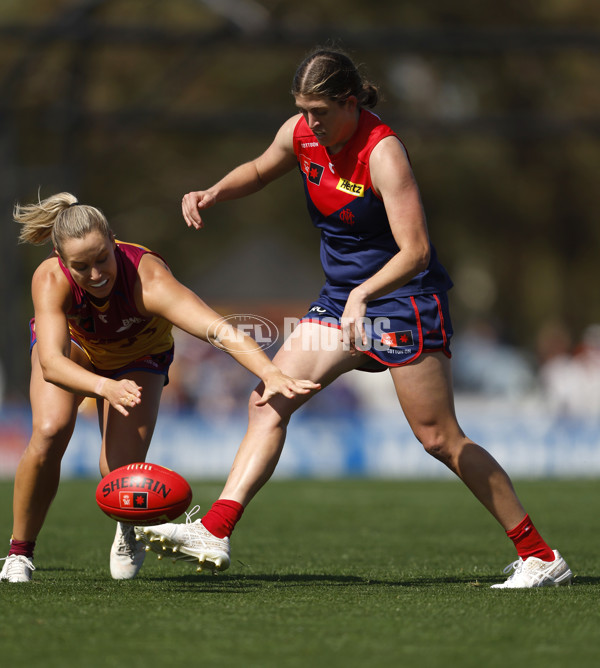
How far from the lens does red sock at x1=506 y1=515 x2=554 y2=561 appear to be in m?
5.61

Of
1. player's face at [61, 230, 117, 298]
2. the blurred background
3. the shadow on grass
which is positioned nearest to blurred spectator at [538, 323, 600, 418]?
the blurred background

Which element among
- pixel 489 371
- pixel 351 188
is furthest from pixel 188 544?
pixel 489 371

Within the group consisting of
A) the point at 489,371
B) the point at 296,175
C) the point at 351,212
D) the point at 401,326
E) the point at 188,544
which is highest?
the point at 296,175

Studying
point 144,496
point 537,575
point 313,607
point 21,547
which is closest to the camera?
point 313,607

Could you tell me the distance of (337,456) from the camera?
16.5 meters

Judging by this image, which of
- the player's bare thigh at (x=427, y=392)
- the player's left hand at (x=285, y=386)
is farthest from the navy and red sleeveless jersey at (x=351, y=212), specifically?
the player's left hand at (x=285, y=386)

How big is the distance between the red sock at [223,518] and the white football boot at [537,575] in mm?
1227

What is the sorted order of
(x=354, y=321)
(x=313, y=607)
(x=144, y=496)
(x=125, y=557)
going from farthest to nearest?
(x=125, y=557) < (x=144, y=496) < (x=354, y=321) < (x=313, y=607)

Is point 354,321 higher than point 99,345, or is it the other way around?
point 99,345

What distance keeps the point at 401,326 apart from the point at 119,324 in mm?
1276

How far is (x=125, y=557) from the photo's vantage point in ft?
19.5

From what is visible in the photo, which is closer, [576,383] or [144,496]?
[144,496]

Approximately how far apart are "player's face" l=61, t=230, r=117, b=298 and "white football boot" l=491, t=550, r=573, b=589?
221 centimetres

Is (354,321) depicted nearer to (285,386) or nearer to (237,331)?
(285,386)
